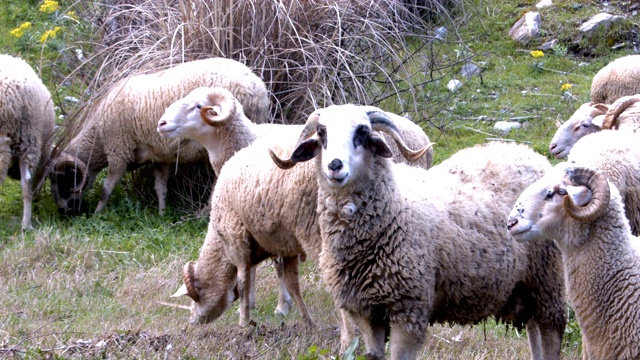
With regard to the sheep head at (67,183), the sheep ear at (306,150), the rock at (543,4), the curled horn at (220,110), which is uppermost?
the sheep ear at (306,150)

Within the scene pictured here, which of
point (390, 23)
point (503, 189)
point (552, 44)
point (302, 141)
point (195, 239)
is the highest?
point (302, 141)

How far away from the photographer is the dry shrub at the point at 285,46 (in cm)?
909

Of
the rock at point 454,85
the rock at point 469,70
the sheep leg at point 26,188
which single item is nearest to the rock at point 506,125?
the rock at point 454,85

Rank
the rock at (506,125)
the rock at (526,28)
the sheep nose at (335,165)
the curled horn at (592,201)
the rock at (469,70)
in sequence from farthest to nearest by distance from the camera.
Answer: the rock at (526,28), the rock at (469,70), the rock at (506,125), the sheep nose at (335,165), the curled horn at (592,201)

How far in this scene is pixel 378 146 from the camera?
4.81 meters

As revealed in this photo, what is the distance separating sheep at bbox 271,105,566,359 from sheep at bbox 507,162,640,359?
49 cm

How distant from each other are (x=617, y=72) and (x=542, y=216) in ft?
→ 18.6

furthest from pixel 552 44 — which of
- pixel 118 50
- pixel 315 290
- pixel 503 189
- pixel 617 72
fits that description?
pixel 503 189

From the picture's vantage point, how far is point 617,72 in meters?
9.63

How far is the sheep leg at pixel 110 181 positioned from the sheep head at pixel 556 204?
226 inches

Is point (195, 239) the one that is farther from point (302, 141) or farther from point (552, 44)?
point (552, 44)

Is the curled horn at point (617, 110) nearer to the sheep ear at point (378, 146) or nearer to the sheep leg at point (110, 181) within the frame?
the sheep ear at point (378, 146)

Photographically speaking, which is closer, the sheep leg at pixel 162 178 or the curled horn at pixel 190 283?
the curled horn at pixel 190 283

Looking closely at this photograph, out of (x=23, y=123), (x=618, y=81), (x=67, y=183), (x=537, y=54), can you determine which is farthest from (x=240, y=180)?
(x=537, y=54)
